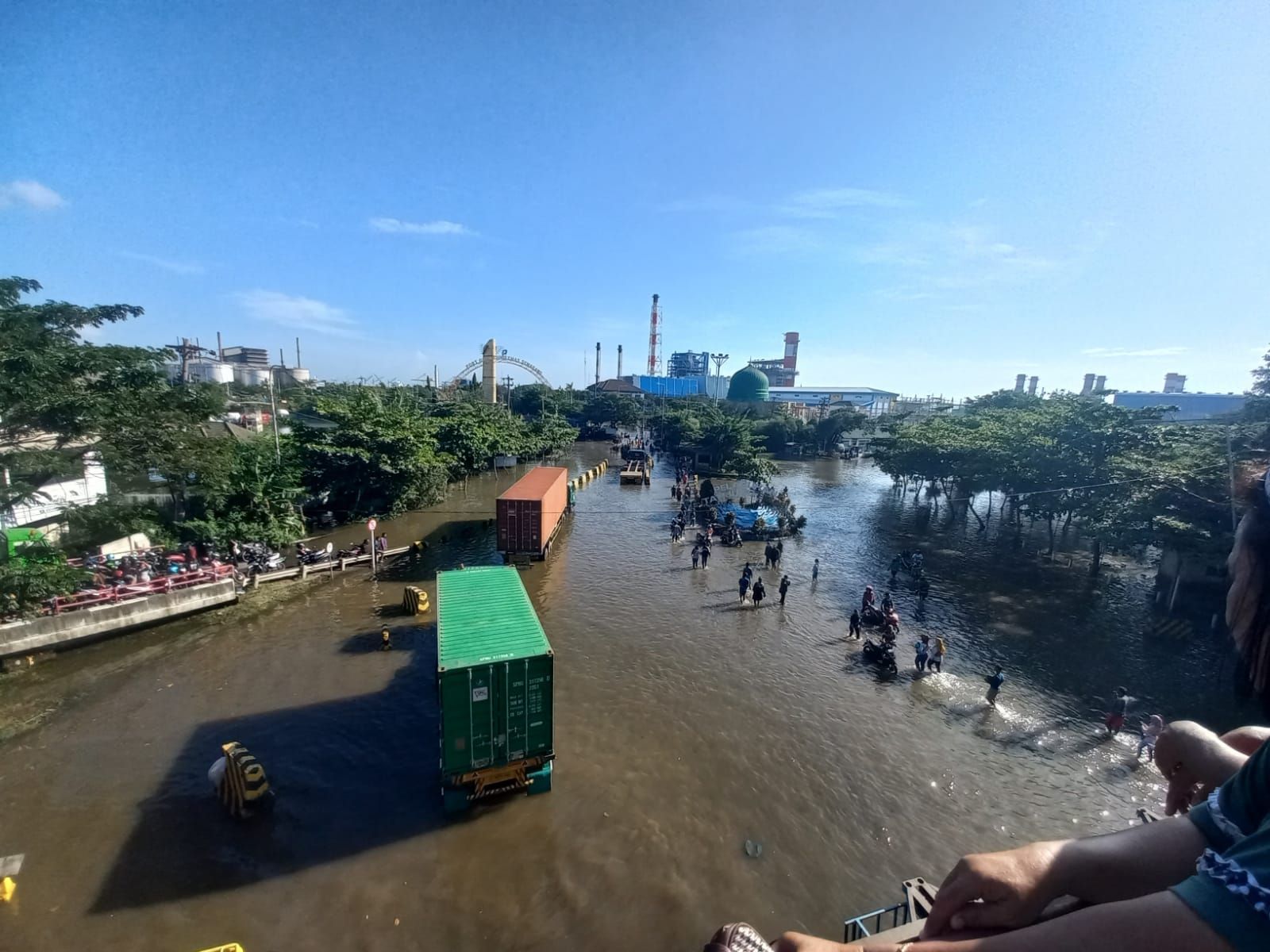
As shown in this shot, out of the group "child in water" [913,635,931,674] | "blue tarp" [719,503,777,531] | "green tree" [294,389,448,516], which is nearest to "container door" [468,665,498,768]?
"child in water" [913,635,931,674]

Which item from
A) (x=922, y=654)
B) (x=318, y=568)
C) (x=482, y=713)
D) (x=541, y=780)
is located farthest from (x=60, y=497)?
(x=922, y=654)

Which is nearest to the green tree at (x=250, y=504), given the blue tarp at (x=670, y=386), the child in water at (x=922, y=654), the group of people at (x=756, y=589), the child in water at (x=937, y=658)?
the group of people at (x=756, y=589)

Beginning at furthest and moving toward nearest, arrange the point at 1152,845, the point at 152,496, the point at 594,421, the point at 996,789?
the point at 594,421 < the point at 152,496 < the point at 996,789 < the point at 1152,845

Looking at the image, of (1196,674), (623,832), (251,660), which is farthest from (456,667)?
(1196,674)

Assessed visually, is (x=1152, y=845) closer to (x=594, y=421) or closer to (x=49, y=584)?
(x=49, y=584)

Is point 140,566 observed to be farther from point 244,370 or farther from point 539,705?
point 244,370

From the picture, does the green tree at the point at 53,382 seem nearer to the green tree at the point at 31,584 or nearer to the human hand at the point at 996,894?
the green tree at the point at 31,584
